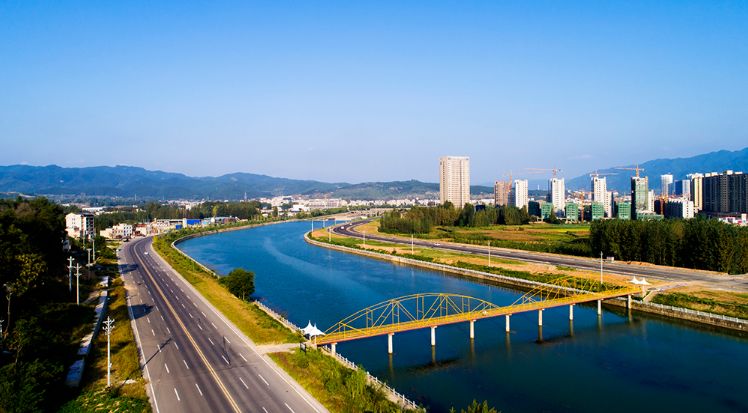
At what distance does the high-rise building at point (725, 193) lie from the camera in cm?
8819

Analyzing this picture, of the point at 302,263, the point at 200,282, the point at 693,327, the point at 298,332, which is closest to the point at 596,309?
the point at 693,327

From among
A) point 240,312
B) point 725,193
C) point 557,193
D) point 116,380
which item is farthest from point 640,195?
point 116,380

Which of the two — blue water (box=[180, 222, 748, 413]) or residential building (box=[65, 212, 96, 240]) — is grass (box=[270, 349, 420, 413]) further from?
residential building (box=[65, 212, 96, 240])

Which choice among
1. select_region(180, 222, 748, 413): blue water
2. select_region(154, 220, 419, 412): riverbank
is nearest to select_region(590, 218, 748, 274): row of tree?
select_region(180, 222, 748, 413): blue water

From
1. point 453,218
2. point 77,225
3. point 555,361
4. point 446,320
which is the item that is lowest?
point 555,361

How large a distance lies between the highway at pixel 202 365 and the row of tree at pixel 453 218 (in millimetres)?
53561

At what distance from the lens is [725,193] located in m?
92.4

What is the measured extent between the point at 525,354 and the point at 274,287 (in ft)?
71.8

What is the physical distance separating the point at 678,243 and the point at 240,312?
33387 mm

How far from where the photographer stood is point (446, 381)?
19.4 meters

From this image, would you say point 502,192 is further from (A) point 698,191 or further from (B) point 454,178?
(A) point 698,191

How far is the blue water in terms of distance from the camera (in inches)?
706

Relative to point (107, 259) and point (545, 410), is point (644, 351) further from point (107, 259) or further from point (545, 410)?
point (107, 259)

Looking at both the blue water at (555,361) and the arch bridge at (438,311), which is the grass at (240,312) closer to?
the arch bridge at (438,311)
